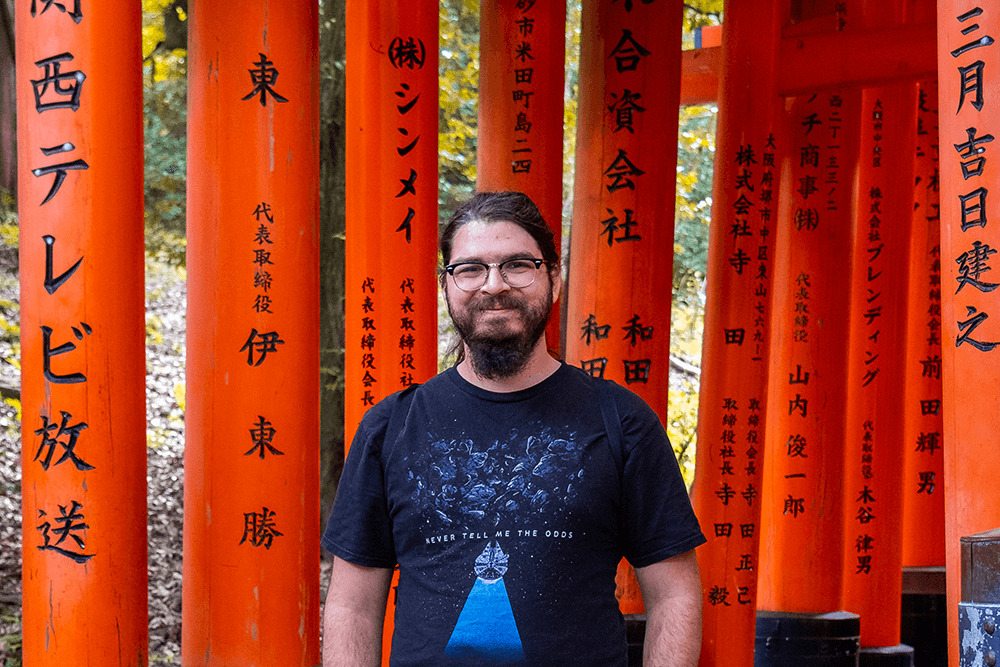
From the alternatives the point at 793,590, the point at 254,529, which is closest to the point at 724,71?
the point at 793,590

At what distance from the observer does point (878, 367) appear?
6715mm

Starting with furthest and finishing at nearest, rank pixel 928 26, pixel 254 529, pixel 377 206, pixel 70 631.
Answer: pixel 928 26 → pixel 377 206 → pixel 254 529 → pixel 70 631

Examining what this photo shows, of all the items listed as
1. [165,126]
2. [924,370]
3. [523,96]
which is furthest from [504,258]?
[165,126]

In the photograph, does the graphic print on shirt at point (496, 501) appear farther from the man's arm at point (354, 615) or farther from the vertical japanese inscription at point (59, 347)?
the vertical japanese inscription at point (59, 347)

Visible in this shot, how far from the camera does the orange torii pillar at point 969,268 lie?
9.72 ft

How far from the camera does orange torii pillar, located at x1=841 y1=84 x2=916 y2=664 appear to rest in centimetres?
662

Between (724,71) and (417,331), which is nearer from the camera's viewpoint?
(417,331)

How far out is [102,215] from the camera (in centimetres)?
357

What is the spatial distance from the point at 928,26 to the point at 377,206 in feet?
10.8

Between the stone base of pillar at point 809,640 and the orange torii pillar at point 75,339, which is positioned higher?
the orange torii pillar at point 75,339

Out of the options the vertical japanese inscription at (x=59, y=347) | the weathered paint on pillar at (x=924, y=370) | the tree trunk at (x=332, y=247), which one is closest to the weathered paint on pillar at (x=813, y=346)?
the weathered paint on pillar at (x=924, y=370)

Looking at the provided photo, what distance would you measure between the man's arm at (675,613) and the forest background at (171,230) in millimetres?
6110

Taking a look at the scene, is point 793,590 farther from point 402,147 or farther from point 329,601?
point 329,601

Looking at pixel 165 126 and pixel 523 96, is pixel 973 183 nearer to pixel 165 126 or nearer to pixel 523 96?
pixel 523 96
